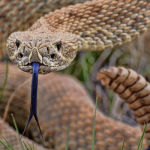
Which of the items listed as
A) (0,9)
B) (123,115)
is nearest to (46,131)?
(123,115)

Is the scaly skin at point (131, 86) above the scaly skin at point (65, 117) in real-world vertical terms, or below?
above

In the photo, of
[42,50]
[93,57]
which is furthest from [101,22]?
[93,57]

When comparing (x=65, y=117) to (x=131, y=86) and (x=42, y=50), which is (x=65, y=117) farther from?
(x=42, y=50)

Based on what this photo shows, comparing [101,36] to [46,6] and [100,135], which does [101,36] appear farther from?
[46,6]

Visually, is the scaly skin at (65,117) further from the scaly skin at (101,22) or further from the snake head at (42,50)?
the snake head at (42,50)

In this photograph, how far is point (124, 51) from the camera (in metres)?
5.25

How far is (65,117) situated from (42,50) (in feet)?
4.97

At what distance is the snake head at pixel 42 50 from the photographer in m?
2.36

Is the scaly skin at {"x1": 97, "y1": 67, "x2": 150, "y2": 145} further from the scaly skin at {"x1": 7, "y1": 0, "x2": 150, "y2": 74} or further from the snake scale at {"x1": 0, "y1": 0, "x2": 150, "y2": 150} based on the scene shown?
the scaly skin at {"x1": 7, "y1": 0, "x2": 150, "y2": 74}

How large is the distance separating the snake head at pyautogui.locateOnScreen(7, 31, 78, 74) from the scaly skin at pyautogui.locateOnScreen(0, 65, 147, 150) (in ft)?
3.67

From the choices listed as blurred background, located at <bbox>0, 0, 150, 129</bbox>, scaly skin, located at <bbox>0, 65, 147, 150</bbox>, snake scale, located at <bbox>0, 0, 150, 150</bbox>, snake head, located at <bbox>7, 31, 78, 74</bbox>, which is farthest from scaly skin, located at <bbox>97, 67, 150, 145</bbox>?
blurred background, located at <bbox>0, 0, 150, 129</bbox>

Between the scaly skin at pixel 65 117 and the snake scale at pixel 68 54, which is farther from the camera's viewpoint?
the scaly skin at pixel 65 117

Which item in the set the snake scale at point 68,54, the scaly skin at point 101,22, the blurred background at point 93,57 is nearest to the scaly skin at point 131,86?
the snake scale at point 68,54

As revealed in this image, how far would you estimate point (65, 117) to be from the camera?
374cm
